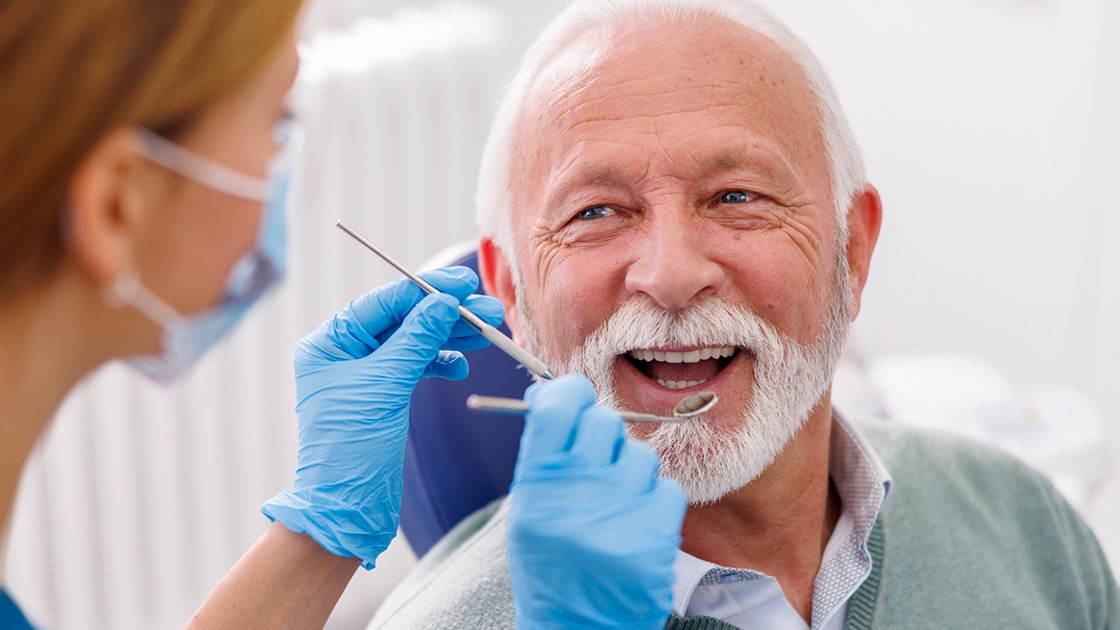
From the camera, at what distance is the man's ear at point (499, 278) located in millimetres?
1416

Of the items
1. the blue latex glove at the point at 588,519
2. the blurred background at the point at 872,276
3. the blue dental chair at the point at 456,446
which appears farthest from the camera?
the blurred background at the point at 872,276

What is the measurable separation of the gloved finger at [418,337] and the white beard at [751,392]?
15 centimetres

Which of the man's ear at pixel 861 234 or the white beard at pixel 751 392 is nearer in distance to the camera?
the white beard at pixel 751 392

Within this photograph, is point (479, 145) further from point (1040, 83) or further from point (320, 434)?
point (320, 434)

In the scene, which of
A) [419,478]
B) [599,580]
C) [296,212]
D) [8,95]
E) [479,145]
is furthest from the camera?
[479,145]

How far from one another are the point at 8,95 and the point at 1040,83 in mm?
2689

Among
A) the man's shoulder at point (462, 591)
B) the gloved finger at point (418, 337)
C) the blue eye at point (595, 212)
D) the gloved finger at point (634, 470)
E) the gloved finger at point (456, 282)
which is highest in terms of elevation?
the blue eye at point (595, 212)

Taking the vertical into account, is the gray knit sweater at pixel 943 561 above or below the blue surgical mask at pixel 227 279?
below

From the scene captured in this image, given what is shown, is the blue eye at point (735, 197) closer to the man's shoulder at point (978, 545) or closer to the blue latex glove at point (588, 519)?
the blue latex glove at point (588, 519)

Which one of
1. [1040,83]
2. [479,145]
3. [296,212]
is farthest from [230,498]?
[1040,83]

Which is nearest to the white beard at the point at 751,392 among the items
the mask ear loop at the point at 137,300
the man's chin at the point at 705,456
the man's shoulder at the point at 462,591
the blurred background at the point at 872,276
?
the man's chin at the point at 705,456

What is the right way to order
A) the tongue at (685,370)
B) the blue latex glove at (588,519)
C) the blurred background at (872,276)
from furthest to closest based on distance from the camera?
the blurred background at (872,276) < the tongue at (685,370) < the blue latex glove at (588,519)

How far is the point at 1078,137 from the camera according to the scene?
2.81 metres

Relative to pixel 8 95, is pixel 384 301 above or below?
below
